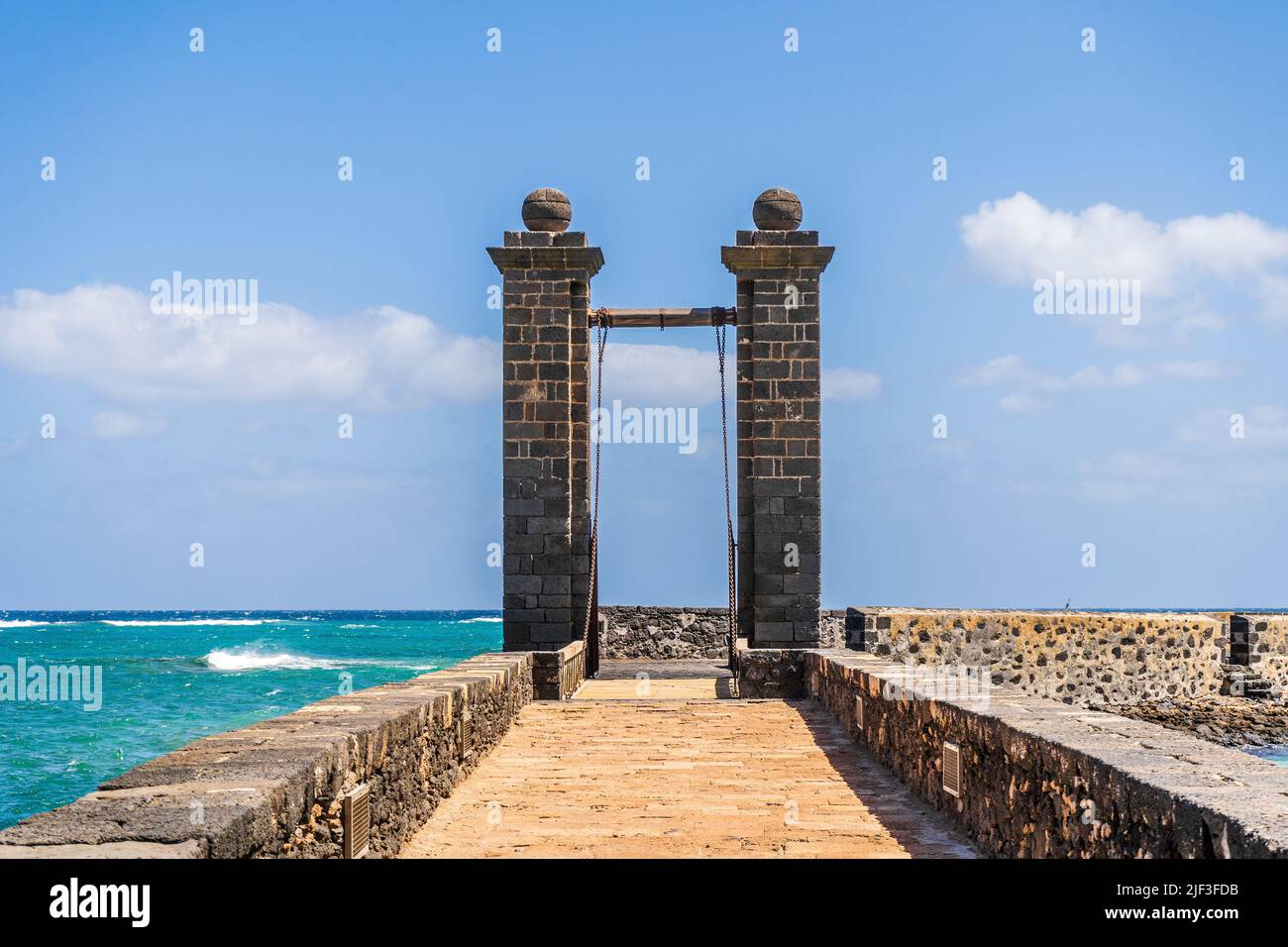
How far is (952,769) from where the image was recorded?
6.21m

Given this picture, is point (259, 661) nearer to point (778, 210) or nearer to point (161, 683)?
point (161, 683)

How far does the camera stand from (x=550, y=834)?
6188 millimetres

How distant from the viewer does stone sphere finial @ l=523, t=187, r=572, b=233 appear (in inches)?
531

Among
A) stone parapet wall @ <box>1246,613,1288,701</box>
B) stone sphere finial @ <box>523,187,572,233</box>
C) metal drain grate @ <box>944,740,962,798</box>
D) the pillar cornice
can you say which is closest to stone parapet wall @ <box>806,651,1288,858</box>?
metal drain grate @ <box>944,740,962,798</box>

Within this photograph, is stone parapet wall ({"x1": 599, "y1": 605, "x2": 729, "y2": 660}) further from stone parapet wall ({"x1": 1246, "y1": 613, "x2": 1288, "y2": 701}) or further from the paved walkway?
stone parapet wall ({"x1": 1246, "y1": 613, "x2": 1288, "y2": 701})

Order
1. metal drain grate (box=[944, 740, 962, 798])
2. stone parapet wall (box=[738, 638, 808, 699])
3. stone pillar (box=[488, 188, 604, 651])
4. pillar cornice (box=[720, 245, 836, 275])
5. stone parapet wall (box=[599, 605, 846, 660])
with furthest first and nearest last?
stone parapet wall (box=[599, 605, 846, 660])
pillar cornice (box=[720, 245, 836, 275])
stone pillar (box=[488, 188, 604, 651])
stone parapet wall (box=[738, 638, 808, 699])
metal drain grate (box=[944, 740, 962, 798])

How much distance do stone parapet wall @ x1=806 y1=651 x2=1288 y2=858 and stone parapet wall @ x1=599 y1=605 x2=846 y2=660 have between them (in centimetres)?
1133

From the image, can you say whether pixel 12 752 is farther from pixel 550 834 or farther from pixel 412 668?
pixel 412 668

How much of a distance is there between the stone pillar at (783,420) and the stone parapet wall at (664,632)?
5654 millimetres

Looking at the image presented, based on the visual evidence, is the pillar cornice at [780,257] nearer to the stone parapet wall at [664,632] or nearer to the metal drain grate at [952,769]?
the stone parapet wall at [664,632]

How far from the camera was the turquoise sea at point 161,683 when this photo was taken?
2153 centimetres
